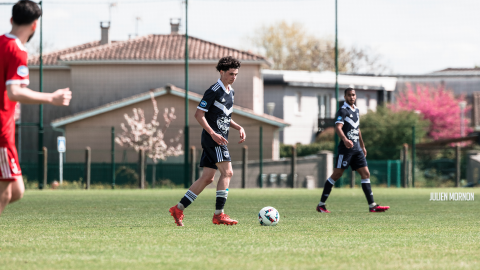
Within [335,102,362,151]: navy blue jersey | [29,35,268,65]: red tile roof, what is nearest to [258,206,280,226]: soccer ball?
[335,102,362,151]: navy blue jersey

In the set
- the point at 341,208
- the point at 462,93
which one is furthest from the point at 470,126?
the point at 341,208

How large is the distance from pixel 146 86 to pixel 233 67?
2928cm

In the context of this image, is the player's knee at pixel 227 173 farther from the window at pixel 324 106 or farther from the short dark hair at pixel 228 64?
the window at pixel 324 106

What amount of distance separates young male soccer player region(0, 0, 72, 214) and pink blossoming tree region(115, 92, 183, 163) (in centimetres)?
2691

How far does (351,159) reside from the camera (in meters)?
11.7

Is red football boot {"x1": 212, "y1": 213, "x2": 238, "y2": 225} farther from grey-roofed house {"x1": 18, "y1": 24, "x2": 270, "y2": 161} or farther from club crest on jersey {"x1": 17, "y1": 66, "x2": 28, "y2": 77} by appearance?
grey-roofed house {"x1": 18, "y1": 24, "x2": 270, "y2": 161}

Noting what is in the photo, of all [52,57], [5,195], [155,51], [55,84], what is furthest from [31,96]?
[52,57]

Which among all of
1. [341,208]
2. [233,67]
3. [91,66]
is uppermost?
[91,66]

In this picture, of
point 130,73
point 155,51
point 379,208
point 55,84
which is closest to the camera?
point 379,208

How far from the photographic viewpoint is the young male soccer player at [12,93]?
5504 mm

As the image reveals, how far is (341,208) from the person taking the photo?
12.5m

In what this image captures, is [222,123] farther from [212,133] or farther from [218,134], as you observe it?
[212,133]

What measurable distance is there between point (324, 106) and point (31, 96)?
4041cm

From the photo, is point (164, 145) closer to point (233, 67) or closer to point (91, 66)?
point (91, 66)
